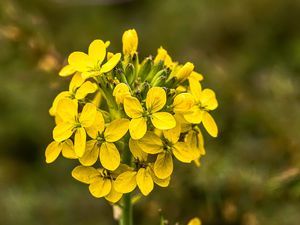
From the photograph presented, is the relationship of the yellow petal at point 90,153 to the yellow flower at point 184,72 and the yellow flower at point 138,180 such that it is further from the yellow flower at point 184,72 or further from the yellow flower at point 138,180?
the yellow flower at point 184,72

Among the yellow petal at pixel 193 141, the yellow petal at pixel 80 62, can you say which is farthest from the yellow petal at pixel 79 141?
the yellow petal at pixel 193 141

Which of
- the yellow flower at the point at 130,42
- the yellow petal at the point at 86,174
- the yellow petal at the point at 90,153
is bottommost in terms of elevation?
the yellow petal at the point at 86,174

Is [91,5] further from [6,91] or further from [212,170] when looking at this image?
[212,170]

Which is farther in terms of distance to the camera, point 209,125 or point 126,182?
point 209,125

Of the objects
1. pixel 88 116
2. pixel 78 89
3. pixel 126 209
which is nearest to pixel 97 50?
pixel 78 89

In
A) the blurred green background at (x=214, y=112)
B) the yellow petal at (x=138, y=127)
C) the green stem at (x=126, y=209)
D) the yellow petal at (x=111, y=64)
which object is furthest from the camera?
the blurred green background at (x=214, y=112)

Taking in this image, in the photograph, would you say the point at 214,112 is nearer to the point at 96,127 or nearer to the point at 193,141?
the point at 193,141
